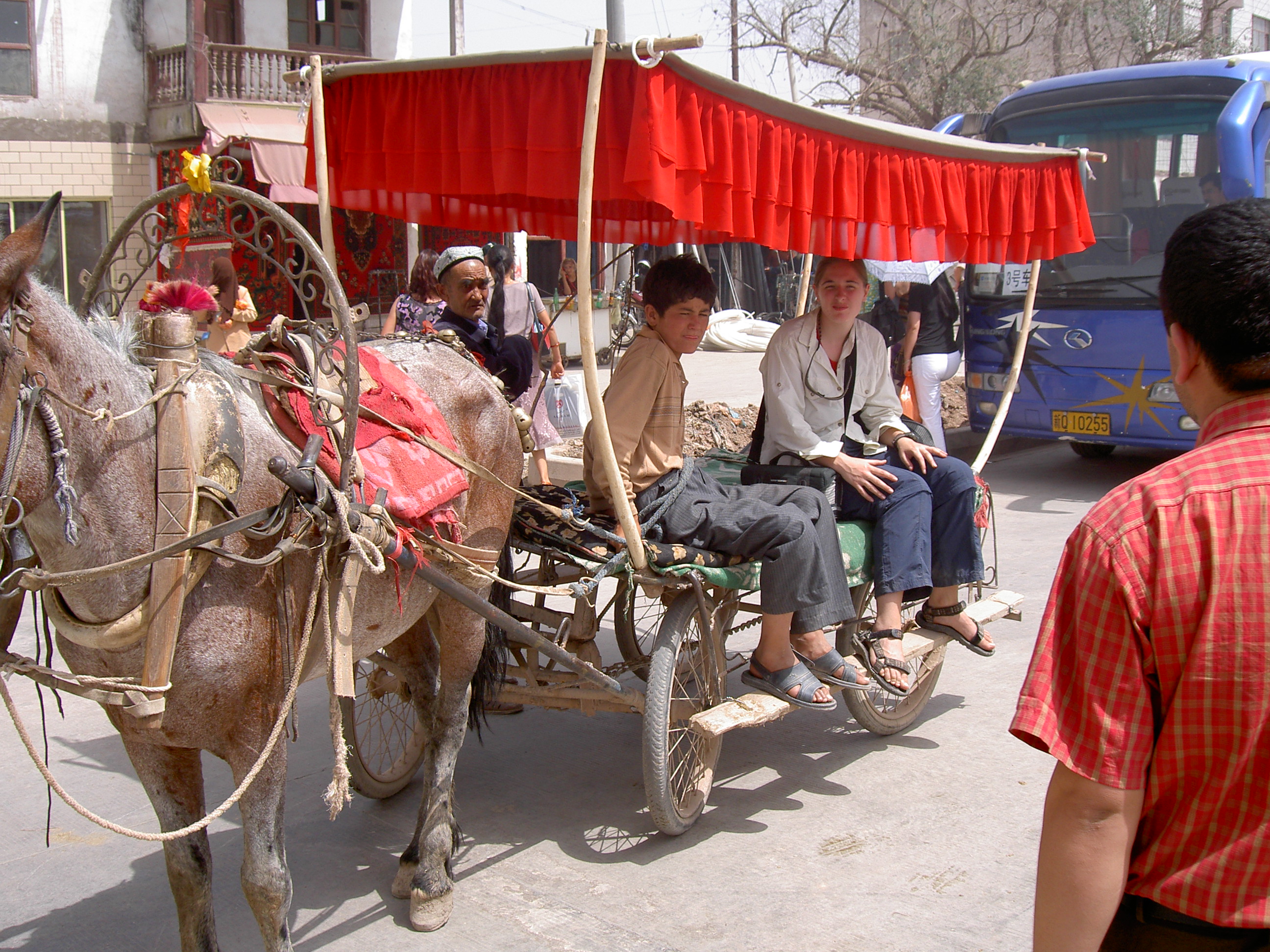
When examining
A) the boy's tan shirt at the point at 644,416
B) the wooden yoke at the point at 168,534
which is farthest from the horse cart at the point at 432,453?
the boy's tan shirt at the point at 644,416

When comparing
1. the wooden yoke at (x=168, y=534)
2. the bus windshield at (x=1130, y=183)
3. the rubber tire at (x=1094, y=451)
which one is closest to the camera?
the wooden yoke at (x=168, y=534)

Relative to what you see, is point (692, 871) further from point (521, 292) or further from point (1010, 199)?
point (521, 292)

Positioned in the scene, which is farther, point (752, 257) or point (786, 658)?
point (752, 257)

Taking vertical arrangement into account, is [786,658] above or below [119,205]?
below

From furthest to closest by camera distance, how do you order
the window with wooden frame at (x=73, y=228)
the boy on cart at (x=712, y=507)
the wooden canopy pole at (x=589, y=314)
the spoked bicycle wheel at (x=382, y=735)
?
the window with wooden frame at (x=73, y=228) → the spoked bicycle wheel at (x=382, y=735) → the boy on cart at (x=712, y=507) → the wooden canopy pole at (x=589, y=314)

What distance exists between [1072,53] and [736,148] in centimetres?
2095

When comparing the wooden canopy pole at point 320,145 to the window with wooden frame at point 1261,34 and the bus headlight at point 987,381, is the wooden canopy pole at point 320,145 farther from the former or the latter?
the window with wooden frame at point 1261,34

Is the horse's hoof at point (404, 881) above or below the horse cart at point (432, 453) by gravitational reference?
below

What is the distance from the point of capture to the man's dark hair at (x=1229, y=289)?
4.62ft

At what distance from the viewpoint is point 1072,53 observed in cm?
2123

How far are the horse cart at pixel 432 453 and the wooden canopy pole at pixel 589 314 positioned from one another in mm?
11

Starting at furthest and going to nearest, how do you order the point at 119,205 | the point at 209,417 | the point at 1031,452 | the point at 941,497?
the point at 119,205, the point at 1031,452, the point at 941,497, the point at 209,417

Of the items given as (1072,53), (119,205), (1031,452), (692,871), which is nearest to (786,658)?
(692,871)

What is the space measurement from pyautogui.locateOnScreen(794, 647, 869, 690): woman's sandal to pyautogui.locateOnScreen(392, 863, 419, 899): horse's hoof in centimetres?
152
